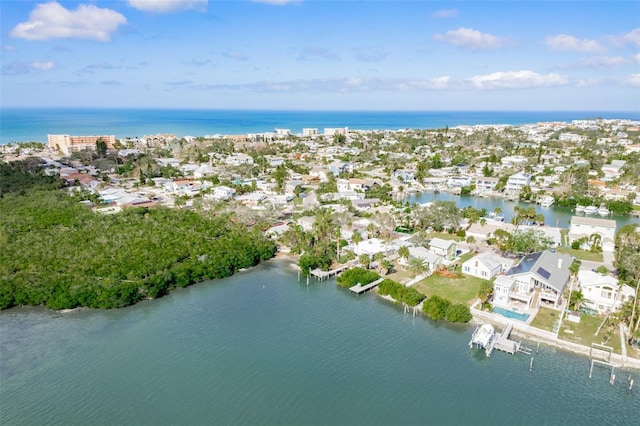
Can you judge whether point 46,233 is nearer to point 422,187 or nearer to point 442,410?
point 442,410

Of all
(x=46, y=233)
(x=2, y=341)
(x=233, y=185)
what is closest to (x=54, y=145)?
(x=233, y=185)

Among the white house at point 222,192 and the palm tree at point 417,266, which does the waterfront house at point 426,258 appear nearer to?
the palm tree at point 417,266

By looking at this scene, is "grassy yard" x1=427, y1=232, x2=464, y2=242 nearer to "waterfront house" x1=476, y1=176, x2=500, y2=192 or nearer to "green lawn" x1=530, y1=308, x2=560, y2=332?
"green lawn" x1=530, y1=308, x2=560, y2=332

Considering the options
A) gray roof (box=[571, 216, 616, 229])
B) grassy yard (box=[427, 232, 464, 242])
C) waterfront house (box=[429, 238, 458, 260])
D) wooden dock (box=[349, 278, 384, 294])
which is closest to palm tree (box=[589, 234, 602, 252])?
gray roof (box=[571, 216, 616, 229])

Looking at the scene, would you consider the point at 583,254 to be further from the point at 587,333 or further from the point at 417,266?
the point at 417,266

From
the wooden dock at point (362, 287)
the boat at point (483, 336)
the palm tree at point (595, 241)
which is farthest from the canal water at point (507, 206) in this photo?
the boat at point (483, 336)

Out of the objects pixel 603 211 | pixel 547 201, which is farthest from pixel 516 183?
pixel 603 211

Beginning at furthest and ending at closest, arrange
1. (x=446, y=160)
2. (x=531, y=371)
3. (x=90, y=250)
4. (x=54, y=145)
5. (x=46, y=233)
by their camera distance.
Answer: (x=54, y=145) → (x=446, y=160) → (x=46, y=233) → (x=90, y=250) → (x=531, y=371)
